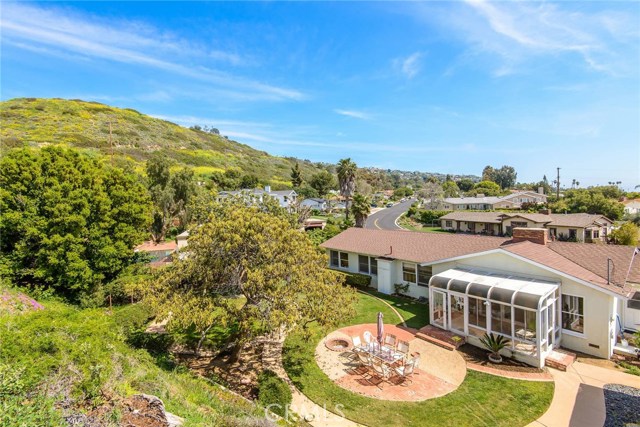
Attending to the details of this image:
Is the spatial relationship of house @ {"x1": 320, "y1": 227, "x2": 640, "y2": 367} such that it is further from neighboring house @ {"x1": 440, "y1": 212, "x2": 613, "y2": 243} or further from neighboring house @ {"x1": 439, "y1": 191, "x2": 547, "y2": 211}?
neighboring house @ {"x1": 439, "y1": 191, "x2": 547, "y2": 211}

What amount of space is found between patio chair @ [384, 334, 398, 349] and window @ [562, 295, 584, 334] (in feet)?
26.1

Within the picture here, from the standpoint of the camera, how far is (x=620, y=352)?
45.1 feet

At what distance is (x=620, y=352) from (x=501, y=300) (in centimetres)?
538

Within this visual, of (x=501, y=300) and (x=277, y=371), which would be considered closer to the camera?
(x=277, y=371)

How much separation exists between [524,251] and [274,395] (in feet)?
45.6

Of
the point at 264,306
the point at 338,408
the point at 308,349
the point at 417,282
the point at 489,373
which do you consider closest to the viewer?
the point at 338,408

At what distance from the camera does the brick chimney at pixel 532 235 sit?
59.5 ft

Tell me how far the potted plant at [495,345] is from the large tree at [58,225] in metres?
23.2

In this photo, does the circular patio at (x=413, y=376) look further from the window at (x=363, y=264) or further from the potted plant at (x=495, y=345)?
the window at (x=363, y=264)

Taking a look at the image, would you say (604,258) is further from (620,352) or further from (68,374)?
(68,374)

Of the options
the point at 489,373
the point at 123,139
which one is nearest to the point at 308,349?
the point at 489,373

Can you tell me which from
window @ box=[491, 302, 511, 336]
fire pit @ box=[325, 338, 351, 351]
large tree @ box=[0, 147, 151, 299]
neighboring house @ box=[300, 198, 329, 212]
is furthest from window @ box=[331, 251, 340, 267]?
neighboring house @ box=[300, 198, 329, 212]

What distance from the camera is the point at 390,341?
14.4 meters

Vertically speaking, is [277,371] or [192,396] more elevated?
[192,396]
